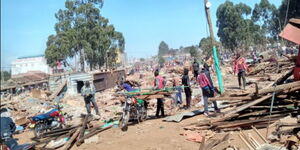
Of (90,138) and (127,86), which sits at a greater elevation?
(127,86)

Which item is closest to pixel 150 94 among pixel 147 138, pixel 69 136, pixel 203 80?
pixel 203 80

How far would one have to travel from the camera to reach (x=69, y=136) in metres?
8.75

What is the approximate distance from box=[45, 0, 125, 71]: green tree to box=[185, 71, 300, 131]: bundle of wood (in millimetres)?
32424

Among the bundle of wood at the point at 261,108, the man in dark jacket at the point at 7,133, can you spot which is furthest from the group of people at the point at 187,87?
the man in dark jacket at the point at 7,133

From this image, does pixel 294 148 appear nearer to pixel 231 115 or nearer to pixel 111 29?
pixel 231 115

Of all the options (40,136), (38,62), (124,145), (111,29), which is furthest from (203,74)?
(38,62)

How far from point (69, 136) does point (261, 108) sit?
5784 mm

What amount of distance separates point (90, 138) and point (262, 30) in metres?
56.4

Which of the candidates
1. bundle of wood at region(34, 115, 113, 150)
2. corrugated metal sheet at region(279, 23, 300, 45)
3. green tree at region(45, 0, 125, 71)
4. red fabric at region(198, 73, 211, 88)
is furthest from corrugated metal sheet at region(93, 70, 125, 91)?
corrugated metal sheet at region(279, 23, 300, 45)

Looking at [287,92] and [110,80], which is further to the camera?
[110,80]

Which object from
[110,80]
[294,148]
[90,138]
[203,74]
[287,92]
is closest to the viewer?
[294,148]

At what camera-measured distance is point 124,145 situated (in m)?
7.48

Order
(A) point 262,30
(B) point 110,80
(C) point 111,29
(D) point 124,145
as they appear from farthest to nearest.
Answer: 1. (A) point 262,30
2. (C) point 111,29
3. (B) point 110,80
4. (D) point 124,145

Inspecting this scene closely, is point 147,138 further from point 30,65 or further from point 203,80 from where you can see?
point 30,65
